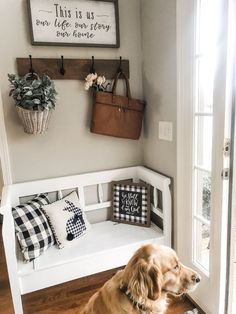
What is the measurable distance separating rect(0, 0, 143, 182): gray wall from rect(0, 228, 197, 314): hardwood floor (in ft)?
2.89

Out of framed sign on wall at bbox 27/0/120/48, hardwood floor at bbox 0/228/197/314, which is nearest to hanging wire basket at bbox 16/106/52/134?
framed sign on wall at bbox 27/0/120/48

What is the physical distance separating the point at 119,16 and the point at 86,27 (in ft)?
0.97

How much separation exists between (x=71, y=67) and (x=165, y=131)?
2.74ft

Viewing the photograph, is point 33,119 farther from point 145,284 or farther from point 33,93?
point 145,284

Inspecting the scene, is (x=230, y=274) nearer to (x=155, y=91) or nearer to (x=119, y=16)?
(x=155, y=91)

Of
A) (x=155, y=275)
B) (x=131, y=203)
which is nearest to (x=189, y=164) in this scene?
(x=131, y=203)

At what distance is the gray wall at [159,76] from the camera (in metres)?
1.73

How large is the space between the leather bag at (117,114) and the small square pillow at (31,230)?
2.40 feet

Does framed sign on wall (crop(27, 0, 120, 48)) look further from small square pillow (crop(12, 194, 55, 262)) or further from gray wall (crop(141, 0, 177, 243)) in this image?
small square pillow (crop(12, 194, 55, 262))

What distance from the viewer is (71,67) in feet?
6.33

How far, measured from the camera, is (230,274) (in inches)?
58.6

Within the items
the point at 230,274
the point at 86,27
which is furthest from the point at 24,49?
the point at 230,274

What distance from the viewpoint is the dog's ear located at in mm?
1040

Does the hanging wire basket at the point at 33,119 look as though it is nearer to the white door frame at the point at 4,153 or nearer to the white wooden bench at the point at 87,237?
the white door frame at the point at 4,153
